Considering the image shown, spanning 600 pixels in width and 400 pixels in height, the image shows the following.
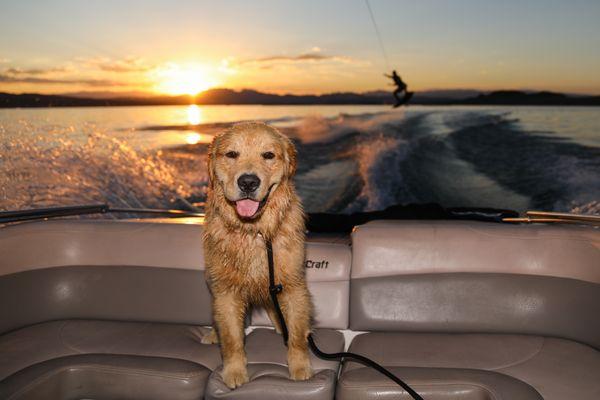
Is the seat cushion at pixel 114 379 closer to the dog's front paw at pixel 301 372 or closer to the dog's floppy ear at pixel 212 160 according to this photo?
the dog's front paw at pixel 301 372

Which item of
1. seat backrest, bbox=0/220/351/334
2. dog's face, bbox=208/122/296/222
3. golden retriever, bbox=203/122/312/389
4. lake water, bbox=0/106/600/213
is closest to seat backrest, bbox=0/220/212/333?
seat backrest, bbox=0/220/351/334

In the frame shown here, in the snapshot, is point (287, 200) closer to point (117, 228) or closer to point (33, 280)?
point (117, 228)

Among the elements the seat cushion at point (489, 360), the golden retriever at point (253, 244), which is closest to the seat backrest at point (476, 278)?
the seat cushion at point (489, 360)

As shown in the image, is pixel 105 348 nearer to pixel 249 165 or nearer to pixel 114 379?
pixel 114 379

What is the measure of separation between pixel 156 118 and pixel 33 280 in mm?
7181

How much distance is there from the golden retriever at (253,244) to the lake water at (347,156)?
3745 mm

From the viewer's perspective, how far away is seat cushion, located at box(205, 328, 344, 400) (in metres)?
2.20

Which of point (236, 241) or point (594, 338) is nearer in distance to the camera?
point (236, 241)

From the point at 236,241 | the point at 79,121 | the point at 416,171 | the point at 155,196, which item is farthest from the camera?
the point at 416,171

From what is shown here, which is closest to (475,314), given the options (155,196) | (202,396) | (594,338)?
(594,338)

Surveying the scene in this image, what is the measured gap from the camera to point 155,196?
322 inches

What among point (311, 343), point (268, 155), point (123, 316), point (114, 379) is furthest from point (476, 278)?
point (123, 316)

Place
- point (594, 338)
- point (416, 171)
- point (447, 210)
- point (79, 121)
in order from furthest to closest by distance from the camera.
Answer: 1. point (416, 171)
2. point (79, 121)
3. point (447, 210)
4. point (594, 338)

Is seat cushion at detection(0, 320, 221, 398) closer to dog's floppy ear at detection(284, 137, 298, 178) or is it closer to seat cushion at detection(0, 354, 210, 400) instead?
seat cushion at detection(0, 354, 210, 400)
